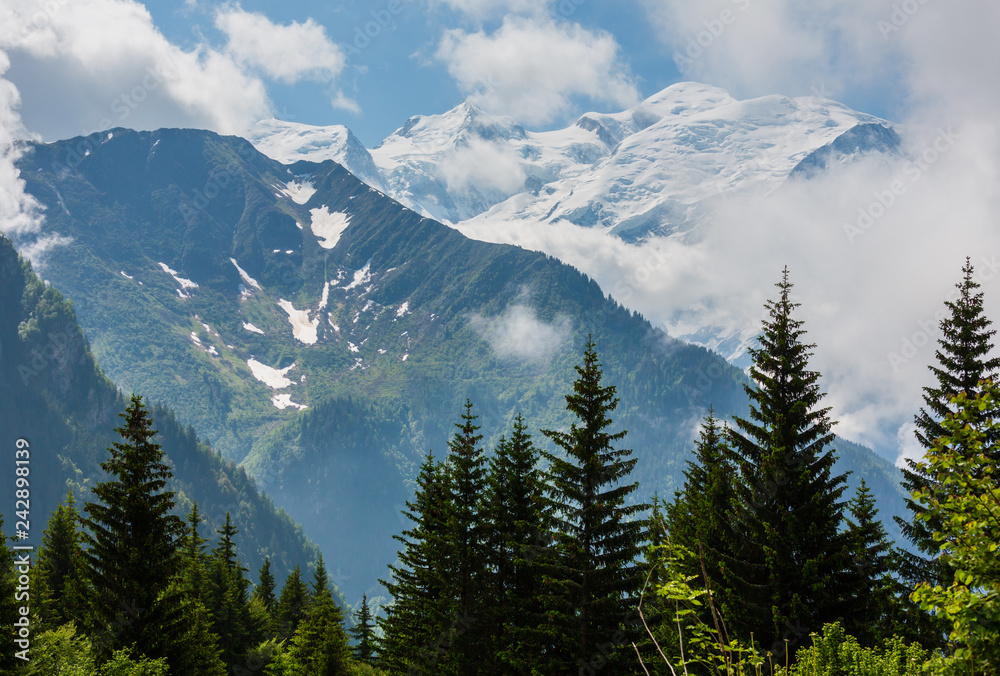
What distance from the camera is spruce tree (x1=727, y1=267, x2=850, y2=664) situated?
20.0 metres

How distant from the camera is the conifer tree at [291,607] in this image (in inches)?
2261

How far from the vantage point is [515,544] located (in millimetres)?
21953

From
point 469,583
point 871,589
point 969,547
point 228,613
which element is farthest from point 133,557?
point 871,589

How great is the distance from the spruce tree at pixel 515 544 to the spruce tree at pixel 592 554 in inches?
36.0

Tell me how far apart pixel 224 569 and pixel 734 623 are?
3833cm

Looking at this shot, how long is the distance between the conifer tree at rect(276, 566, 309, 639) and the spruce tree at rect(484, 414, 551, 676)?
3915cm

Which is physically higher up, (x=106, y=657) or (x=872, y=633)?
(x=872, y=633)

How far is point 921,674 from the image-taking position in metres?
8.41

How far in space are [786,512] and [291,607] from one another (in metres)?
53.6

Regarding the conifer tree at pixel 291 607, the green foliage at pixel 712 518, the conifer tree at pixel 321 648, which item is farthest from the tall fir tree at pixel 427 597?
the conifer tree at pixel 291 607

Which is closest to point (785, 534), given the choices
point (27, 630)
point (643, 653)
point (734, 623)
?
point (734, 623)

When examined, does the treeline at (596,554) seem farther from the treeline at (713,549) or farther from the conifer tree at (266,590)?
the conifer tree at (266,590)

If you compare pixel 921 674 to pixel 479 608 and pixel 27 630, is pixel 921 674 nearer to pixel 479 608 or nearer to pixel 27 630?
pixel 479 608

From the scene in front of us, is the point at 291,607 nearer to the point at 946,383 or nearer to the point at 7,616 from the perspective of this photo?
the point at 7,616
